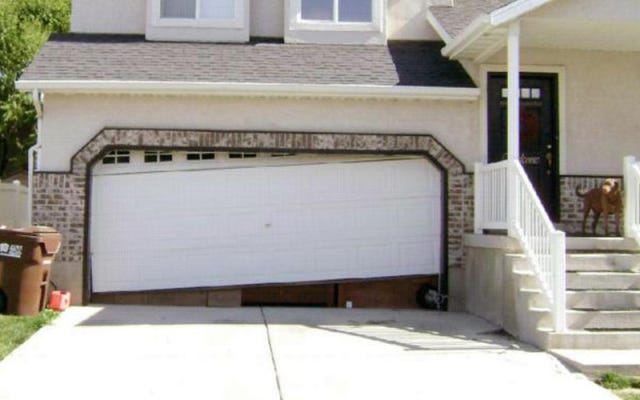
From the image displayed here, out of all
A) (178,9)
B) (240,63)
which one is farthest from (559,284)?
(178,9)

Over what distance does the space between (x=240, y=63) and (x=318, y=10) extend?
187 cm

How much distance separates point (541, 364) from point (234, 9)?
774cm

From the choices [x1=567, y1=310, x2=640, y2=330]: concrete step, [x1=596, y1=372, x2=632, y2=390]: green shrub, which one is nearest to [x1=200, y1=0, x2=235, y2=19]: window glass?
[x1=567, y1=310, x2=640, y2=330]: concrete step

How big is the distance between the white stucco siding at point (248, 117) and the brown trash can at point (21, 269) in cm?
145

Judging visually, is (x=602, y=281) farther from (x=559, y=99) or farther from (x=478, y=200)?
(x=559, y=99)

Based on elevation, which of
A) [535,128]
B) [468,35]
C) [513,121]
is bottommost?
[513,121]

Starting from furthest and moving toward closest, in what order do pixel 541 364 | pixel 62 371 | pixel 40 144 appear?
pixel 40 144 → pixel 541 364 → pixel 62 371

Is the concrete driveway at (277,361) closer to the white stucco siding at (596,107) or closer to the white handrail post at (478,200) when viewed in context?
the white handrail post at (478,200)

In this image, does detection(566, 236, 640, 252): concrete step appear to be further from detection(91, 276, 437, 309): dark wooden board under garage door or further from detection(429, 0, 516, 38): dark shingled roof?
detection(429, 0, 516, 38): dark shingled roof

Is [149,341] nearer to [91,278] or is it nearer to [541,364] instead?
[91,278]

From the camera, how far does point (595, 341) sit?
329 inches

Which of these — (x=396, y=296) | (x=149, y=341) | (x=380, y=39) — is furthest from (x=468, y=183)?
(x=149, y=341)

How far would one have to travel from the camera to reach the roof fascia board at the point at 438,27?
12.1 meters

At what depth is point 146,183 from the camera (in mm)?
11633
